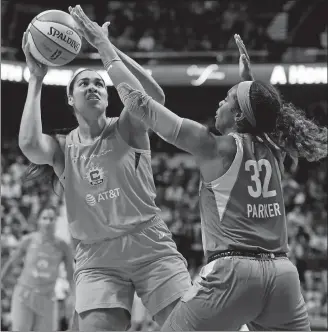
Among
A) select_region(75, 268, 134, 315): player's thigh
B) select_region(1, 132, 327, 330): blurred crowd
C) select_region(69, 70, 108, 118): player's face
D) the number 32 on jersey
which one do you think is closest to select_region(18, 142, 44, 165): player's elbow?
select_region(69, 70, 108, 118): player's face

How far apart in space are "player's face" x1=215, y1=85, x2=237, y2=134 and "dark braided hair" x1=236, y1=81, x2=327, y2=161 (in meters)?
0.03

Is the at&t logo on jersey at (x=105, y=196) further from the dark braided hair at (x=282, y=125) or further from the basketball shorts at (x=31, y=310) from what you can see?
the basketball shorts at (x=31, y=310)

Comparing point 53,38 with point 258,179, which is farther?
point 53,38

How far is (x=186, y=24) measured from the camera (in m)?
17.1

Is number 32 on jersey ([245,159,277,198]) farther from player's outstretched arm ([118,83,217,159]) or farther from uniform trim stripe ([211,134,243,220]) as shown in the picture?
player's outstretched arm ([118,83,217,159])

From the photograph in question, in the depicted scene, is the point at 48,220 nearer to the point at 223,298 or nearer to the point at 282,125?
the point at 282,125

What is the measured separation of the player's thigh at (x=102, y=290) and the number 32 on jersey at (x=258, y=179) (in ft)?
3.74

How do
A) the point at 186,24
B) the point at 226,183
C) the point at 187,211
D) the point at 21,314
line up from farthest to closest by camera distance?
the point at 186,24 < the point at 187,211 < the point at 21,314 < the point at 226,183

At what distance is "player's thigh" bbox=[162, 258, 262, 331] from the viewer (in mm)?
3072

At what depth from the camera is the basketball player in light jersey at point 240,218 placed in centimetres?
311

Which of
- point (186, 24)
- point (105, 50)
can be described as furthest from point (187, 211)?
point (105, 50)

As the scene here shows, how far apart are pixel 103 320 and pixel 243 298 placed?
1075mm

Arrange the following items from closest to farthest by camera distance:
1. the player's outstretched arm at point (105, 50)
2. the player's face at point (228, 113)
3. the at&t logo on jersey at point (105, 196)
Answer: the player's face at point (228, 113) < the player's outstretched arm at point (105, 50) < the at&t logo on jersey at point (105, 196)

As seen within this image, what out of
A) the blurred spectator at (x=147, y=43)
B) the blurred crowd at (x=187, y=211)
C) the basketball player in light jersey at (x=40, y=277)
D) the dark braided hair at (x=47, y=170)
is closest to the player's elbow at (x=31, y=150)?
the dark braided hair at (x=47, y=170)
